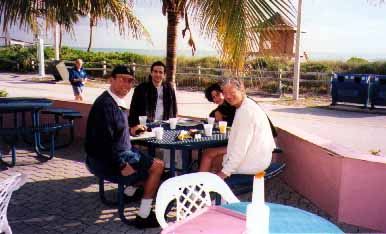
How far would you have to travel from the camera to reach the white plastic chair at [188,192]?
2.70 metres

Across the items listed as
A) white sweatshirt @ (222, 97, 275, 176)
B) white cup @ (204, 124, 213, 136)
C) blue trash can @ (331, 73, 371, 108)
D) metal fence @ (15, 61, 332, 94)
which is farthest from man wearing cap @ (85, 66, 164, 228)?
metal fence @ (15, 61, 332, 94)

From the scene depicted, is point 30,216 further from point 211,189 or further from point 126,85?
point 211,189

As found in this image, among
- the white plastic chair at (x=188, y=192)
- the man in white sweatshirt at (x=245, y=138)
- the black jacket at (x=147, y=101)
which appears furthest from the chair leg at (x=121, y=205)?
the black jacket at (x=147, y=101)

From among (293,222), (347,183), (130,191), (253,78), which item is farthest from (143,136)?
(253,78)

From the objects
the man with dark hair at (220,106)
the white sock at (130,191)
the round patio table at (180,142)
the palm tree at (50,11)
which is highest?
the palm tree at (50,11)

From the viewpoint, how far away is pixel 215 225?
2357 mm

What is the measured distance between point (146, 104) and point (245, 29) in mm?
1795

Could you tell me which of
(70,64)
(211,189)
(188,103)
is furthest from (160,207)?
(70,64)

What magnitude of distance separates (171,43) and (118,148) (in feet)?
10.7

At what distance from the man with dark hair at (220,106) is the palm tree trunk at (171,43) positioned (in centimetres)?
142

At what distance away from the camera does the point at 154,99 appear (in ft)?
18.8

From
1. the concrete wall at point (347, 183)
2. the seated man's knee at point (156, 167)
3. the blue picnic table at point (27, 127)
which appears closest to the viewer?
the concrete wall at point (347, 183)

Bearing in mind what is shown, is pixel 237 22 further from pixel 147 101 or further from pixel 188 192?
pixel 188 192

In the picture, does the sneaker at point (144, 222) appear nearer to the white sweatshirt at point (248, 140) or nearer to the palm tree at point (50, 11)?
the white sweatshirt at point (248, 140)
